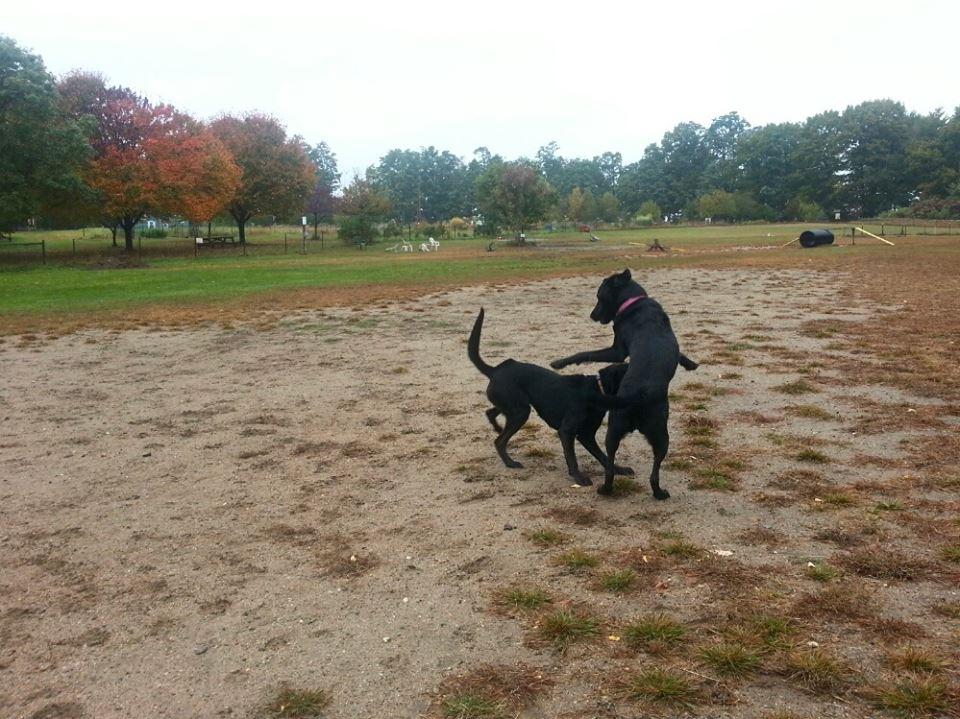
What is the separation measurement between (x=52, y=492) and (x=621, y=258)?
28.5m

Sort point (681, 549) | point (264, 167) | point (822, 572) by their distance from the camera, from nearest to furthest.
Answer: point (822, 572) → point (681, 549) → point (264, 167)

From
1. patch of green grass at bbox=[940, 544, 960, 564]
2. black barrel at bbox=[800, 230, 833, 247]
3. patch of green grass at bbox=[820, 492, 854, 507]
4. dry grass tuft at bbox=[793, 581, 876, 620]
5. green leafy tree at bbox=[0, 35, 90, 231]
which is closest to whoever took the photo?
dry grass tuft at bbox=[793, 581, 876, 620]

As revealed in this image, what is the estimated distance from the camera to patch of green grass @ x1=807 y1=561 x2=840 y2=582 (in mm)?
3332

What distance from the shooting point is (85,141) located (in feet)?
107

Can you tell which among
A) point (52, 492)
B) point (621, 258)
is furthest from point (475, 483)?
point (621, 258)

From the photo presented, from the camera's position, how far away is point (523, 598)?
325cm

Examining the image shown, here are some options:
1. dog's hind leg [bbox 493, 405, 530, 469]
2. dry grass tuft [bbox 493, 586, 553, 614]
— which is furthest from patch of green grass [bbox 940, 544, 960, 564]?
dog's hind leg [bbox 493, 405, 530, 469]

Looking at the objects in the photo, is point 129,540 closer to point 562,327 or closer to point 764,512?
point 764,512

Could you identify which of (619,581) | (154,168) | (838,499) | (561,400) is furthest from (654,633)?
(154,168)

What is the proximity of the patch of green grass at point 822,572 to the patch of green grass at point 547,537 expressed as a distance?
124 cm

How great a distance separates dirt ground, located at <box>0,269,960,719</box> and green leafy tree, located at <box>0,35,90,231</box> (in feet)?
92.9

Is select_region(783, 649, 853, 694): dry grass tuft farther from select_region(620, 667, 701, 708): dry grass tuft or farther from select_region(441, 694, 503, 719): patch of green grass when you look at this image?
select_region(441, 694, 503, 719): patch of green grass

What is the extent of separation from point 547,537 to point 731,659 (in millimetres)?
1387

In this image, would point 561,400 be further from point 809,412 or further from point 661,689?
point 809,412
